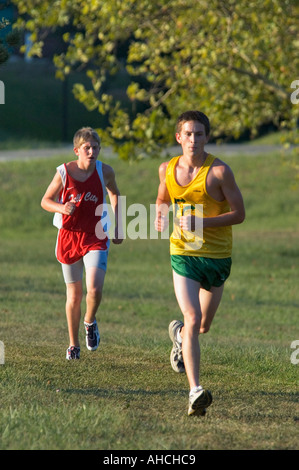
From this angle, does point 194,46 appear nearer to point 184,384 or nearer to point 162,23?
point 162,23

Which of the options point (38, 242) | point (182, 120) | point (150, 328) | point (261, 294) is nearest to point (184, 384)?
point (182, 120)

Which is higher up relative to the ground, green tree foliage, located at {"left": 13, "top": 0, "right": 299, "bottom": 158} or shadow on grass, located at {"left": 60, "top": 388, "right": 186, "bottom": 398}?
green tree foliage, located at {"left": 13, "top": 0, "right": 299, "bottom": 158}

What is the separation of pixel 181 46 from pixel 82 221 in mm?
9729

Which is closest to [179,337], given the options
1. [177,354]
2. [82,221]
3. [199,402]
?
[177,354]

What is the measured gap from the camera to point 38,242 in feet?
82.3

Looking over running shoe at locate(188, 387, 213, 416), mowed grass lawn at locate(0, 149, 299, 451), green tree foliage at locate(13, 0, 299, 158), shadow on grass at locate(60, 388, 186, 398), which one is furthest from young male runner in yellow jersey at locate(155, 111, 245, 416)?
green tree foliage at locate(13, 0, 299, 158)

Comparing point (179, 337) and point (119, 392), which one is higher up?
point (179, 337)

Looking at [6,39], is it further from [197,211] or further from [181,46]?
[181,46]

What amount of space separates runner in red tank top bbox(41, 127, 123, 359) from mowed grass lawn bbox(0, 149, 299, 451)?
27.2 inches

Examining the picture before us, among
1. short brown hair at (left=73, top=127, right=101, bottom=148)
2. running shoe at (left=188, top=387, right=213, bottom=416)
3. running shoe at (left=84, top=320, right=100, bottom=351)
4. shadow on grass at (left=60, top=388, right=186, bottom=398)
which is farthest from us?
running shoe at (left=84, top=320, right=100, bottom=351)

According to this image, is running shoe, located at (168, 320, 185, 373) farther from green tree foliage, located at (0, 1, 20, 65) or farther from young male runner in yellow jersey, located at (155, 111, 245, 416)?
green tree foliage, located at (0, 1, 20, 65)

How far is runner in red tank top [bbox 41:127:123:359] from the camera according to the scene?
7625mm

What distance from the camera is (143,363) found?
7.77 metres

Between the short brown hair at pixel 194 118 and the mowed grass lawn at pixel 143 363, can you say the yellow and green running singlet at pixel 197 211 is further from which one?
the mowed grass lawn at pixel 143 363
